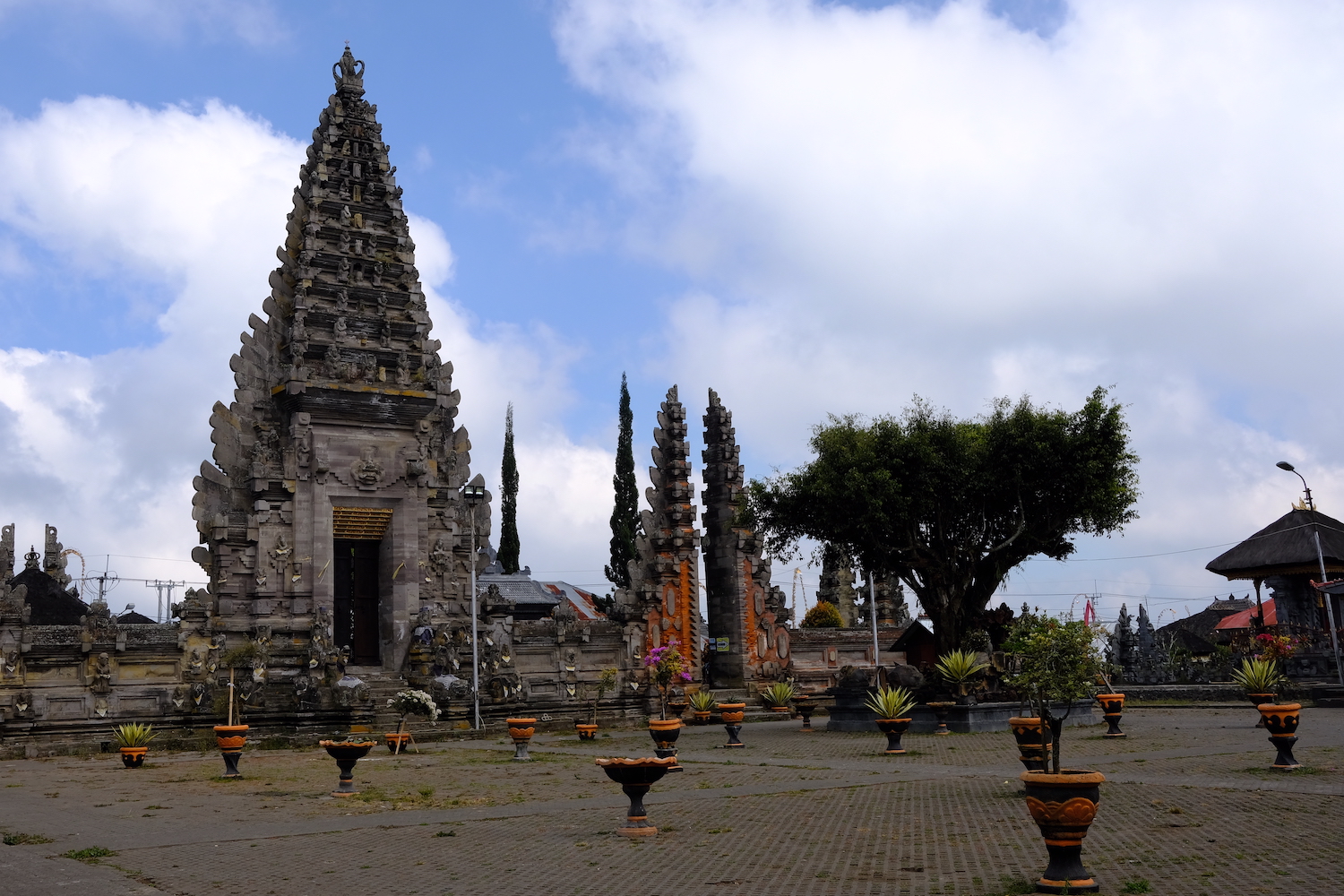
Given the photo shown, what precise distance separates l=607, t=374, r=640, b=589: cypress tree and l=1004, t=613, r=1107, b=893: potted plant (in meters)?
45.1

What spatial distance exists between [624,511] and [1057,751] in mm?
50915

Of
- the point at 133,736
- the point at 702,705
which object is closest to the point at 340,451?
the point at 133,736

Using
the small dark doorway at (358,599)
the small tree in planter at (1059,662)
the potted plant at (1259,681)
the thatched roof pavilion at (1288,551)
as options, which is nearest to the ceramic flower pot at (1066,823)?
the small tree in planter at (1059,662)

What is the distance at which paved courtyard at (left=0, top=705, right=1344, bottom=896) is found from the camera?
30.6 ft

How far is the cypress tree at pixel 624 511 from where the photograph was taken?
192 ft

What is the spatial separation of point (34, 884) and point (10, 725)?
18.6 meters

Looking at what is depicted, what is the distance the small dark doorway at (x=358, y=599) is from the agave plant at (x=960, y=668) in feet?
53.1

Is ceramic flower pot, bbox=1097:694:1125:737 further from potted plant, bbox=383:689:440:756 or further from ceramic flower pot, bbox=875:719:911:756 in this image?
potted plant, bbox=383:689:440:756

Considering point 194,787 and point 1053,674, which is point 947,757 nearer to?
point 1053,674

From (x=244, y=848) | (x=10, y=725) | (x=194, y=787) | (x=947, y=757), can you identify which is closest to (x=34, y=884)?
(x=244, y=848)

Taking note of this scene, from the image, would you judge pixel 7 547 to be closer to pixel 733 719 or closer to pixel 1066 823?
pixel 733 719

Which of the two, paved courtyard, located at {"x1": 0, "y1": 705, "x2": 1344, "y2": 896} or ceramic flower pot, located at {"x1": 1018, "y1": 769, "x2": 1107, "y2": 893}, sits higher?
ceramic flower pot, located at {"x1": 1018, "y1": 769, "x2": 1107, "y2": 893}

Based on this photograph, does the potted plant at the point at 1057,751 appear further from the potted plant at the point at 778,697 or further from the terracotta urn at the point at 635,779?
the potted plant at the point at 778,697

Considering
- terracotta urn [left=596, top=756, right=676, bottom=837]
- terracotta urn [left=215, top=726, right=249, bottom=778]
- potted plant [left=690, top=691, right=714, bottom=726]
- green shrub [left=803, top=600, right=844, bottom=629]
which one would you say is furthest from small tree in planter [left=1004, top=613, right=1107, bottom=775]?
green shrub [left=803, top=600, right=844, bottom=629]
